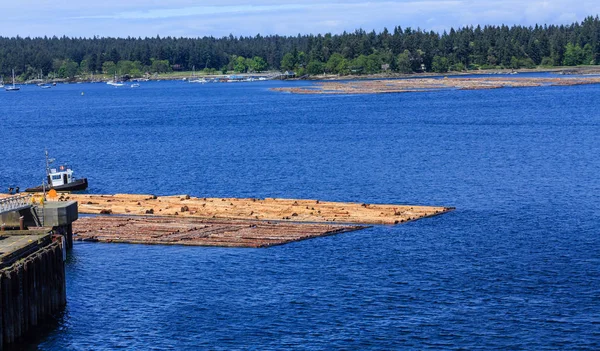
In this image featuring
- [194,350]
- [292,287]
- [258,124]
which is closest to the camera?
[194,350]

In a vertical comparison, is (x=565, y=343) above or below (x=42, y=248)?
below

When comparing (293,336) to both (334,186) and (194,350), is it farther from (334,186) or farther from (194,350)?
(334,186)

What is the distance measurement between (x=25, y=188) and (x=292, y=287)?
155 feet

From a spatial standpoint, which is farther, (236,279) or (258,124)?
(258,124)


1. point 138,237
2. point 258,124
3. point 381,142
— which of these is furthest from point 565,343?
point 258,124

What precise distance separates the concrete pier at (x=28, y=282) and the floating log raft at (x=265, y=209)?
20.3 m

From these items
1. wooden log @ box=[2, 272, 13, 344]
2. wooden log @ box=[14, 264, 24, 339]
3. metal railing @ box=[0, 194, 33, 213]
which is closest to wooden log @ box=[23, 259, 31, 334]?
wooden log @ box=[14, 264, 24, 339]

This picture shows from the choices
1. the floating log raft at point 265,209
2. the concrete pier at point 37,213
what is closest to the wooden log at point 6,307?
the concrete pier at point 37,213

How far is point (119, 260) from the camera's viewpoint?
5888 cm

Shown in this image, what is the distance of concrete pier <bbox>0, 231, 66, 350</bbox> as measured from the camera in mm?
42062

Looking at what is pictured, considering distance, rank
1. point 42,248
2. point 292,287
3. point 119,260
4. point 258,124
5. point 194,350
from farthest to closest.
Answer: point 258,124 → point 119,260 → point 292,287 → point 42,248 → point 194,350

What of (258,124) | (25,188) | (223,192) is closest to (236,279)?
(223,192)

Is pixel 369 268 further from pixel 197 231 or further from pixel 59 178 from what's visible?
pixel 59 178

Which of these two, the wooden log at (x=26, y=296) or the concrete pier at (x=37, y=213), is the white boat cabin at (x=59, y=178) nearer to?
the concrete pier at (x=37, y=213)
